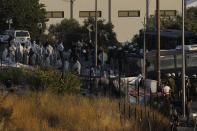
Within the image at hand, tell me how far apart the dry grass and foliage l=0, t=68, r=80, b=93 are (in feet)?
6.68

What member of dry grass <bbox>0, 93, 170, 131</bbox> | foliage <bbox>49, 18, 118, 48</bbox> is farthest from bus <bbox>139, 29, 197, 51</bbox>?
dry grass <bbox>0, 93, 170, 131</bbox>

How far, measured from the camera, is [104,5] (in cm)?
8375

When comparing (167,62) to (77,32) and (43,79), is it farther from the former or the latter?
(77,32)

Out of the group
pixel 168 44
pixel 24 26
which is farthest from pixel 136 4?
pixel 168 44

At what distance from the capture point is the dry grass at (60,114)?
68.3 ft

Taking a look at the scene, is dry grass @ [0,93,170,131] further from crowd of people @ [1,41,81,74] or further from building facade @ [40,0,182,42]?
building facade @ [40,0,182,42]

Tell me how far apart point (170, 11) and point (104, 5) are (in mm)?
7126

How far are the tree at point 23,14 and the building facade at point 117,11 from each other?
21.6 feet

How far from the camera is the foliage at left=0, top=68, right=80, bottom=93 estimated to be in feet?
91.3

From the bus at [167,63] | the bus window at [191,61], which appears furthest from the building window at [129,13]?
the bus window at [191,61]

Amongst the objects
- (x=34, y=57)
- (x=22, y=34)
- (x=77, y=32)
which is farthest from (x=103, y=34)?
(x=34, y=57)

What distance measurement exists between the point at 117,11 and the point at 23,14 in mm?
14365

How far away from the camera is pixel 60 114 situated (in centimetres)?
2267

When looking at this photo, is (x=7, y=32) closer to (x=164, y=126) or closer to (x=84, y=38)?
(x=84, y=38)
